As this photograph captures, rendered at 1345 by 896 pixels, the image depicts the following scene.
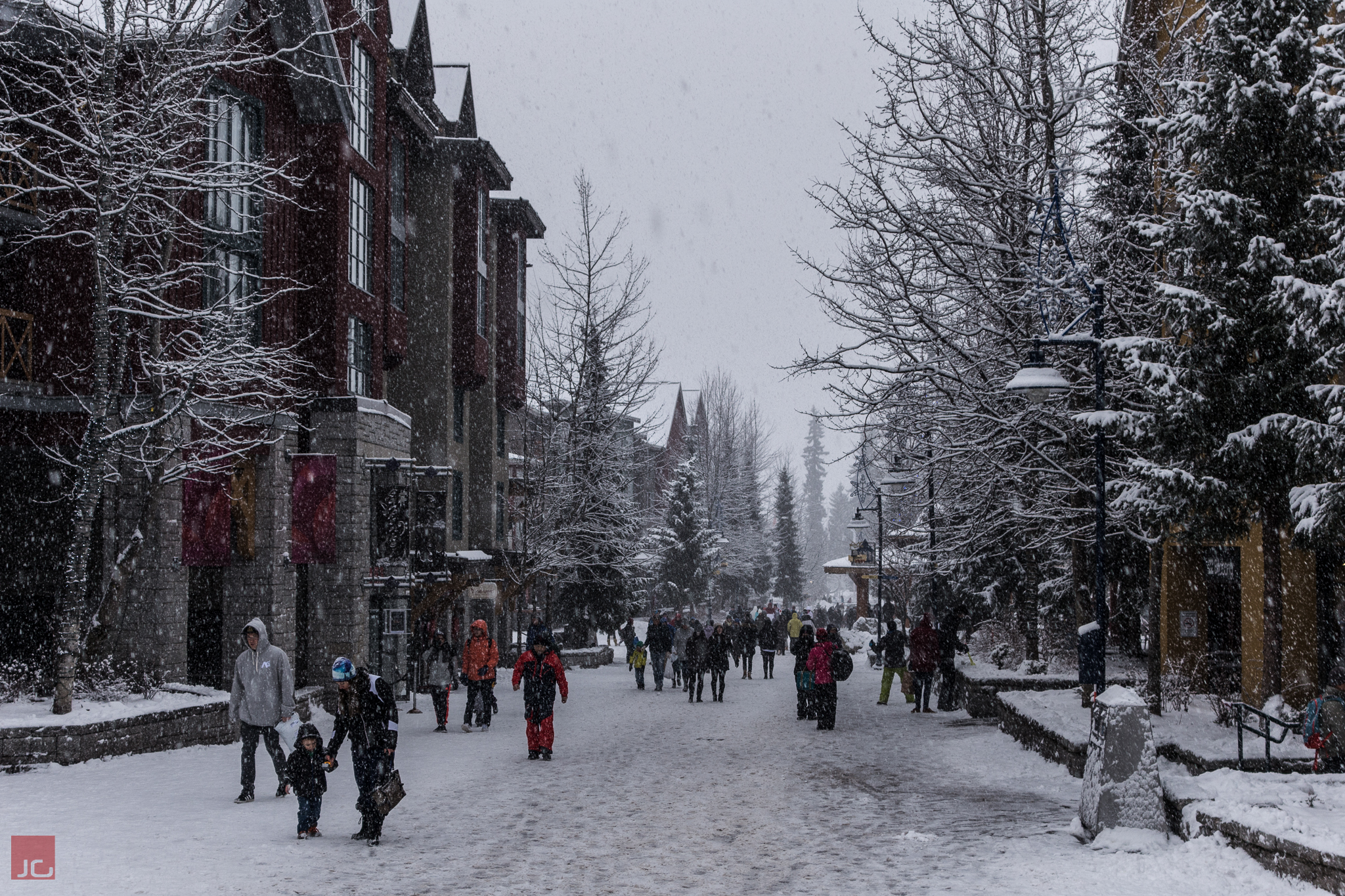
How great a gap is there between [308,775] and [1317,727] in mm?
8898

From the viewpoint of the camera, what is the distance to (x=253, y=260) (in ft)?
76.6

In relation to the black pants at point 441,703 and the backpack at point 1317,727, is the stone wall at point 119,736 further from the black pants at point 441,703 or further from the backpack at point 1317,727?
the backpack at point 1317,727

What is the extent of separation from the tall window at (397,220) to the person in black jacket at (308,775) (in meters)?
20.9

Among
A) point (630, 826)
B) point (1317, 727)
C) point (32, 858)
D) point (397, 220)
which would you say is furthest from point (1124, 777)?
point (397, 220)

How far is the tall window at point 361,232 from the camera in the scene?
85.4 ft

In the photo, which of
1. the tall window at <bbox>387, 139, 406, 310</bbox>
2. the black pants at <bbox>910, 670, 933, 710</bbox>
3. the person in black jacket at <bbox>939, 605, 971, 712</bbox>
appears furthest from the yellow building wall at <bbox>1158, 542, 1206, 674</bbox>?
the tall window at <bbox>387, 139, 406, 310</bbox>

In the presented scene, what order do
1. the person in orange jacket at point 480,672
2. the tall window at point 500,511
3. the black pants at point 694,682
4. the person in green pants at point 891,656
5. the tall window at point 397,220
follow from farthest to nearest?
the tall window at point 500,511 < the tall window at point 397,220 < the black pants at point 694,682 < the person in green pants at point 891,656 < the person in orange jacket at point 480,672

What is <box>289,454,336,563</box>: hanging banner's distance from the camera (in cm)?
2330

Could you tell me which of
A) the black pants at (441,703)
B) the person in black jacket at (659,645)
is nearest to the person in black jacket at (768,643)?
the person in black jacket at (659,645)

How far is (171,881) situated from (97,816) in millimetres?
3088

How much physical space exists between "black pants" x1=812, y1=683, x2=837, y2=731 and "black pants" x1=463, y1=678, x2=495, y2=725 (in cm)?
514

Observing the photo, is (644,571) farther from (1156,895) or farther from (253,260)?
(1156,895)

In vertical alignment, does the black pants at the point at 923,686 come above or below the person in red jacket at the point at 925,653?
below

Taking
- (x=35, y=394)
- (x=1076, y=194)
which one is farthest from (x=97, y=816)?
(x=1076, y=194)
